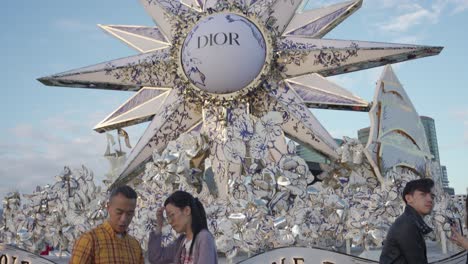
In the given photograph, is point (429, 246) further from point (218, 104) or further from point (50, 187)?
point (50, 187)

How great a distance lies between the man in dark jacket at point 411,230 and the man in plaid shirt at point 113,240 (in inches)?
52.5

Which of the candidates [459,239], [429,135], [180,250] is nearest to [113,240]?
[180,250]

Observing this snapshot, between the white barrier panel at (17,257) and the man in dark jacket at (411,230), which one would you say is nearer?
the man in dark jacket at (411,230)

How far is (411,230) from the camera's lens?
8.49 feet

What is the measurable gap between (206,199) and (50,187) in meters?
2.55

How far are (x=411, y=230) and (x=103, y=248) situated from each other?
1.56m

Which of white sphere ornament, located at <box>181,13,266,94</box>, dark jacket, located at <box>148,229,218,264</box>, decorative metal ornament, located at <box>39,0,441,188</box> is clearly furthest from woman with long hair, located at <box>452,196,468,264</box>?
white sphere ornament, located at <box>181,13,266,94</box>

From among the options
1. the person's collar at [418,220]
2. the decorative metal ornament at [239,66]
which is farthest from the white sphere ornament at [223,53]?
the person's collar at [418,220]

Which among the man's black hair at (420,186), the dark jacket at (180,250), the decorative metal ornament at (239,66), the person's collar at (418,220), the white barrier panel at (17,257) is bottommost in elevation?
the white barrier panel at (17,257)

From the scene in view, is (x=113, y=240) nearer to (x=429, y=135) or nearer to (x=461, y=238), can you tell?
(x=461, y=238)

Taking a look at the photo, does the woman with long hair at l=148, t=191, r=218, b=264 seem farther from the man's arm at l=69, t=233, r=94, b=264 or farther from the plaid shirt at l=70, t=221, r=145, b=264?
the man's arm at l=69, t=233, r=94, b=264

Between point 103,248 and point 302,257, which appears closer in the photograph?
point 103,248

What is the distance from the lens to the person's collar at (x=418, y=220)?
262cm

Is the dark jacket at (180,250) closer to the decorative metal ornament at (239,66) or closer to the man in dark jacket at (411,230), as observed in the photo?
the man in dark jacket at (411,230)
